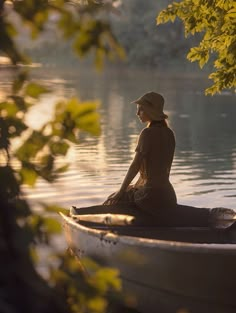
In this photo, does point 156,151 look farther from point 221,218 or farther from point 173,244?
point 173,244

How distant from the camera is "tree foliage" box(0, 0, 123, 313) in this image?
6.68 ft

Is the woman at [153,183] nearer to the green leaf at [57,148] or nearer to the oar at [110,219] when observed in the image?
the oar at [110,219]

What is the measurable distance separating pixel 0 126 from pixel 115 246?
207 inches

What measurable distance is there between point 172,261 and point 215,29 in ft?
12.9

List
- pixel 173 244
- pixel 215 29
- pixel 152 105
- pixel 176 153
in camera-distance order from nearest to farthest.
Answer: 1. pixel 173 244
2. pixel 152 105
3. pixel 215 29
4. pixel 176 153

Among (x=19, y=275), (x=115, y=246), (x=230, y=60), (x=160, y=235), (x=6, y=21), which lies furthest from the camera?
(x=230, y=60)

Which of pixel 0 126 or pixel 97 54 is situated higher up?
pixel 97 54

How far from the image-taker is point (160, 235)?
8320 millimetres

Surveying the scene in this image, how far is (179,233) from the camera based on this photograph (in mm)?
8359

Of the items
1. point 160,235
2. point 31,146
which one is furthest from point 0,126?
point 160,235

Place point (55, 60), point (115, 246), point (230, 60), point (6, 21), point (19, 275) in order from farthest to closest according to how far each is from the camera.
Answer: point (55, 60) → point (230, 60) → point (115, 246) → point (6, 21) → point (19, 275)

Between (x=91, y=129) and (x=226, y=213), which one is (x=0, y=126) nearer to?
(x=91, y=129)

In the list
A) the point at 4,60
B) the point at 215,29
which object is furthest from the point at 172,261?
the point at 4,60

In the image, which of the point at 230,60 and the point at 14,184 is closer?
the point at 14,184
